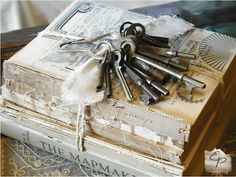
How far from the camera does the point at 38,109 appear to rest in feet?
2.04

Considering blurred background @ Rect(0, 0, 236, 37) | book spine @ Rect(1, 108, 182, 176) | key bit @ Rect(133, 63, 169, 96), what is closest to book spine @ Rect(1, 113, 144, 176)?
book spine @ Rect(1, 108, 182, 176)

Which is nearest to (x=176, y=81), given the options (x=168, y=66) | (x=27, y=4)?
(x=168, y=66)

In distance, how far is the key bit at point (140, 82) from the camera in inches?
21.3

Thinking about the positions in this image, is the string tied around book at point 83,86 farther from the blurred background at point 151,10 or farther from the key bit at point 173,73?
the blurred background at point 151,10

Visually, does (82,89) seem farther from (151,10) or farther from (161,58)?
(151,10)

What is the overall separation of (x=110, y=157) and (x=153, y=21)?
0.60ft

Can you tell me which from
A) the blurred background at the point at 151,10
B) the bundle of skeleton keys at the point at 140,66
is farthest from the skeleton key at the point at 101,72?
the blurred background at the point at 151,10

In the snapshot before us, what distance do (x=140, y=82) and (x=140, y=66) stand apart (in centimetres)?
3

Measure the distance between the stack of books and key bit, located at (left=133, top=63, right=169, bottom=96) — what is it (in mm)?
14

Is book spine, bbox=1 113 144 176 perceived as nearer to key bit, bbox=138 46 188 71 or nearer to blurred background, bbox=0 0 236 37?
key bit, bbox=138 46 188 71

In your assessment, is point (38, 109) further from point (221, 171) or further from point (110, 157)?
point (221, 171)

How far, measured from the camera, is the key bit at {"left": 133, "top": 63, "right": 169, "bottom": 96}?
54 cm

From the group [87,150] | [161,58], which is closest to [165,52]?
[161,58]

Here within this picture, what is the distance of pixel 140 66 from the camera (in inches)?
22.5
